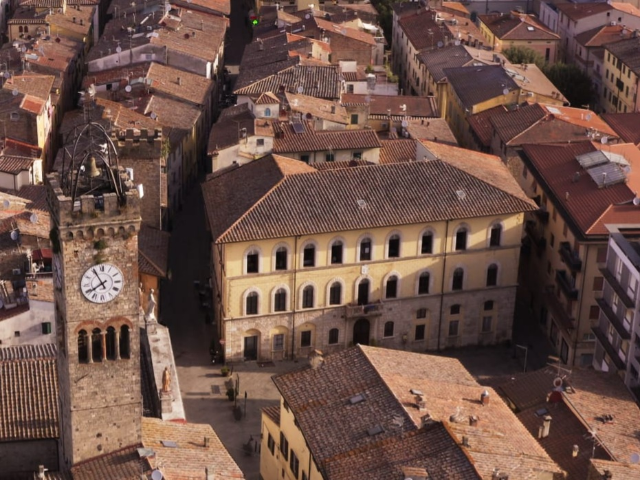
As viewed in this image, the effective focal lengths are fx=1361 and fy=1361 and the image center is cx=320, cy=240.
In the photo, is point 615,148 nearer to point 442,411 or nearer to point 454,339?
point 454,339

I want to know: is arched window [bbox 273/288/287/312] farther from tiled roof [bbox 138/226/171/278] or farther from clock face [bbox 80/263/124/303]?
clock face [bbox 80/263/124/303]

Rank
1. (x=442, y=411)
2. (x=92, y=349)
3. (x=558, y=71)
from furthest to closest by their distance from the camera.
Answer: (x=558, y=71) < (x=442, y=411) < (x=92, y=349)

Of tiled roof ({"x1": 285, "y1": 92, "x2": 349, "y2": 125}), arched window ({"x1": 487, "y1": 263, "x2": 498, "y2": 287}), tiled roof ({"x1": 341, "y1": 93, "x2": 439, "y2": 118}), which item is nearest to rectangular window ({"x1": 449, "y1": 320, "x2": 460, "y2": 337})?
arched window ({"x1": 487, "y1": 263, "x2": 498, "y2": 287})

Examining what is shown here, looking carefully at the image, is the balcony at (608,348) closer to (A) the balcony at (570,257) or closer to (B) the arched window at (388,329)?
(A) the balcony at (570,257)

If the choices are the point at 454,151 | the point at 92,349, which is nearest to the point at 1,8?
the point at 454,151

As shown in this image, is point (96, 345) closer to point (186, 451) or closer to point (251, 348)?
point (186, 451)

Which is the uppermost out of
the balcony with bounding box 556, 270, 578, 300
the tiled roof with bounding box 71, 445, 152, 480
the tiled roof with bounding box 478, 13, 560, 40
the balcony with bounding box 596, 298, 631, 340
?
the tiled roof with bounding box 71, 445, 152, 480
